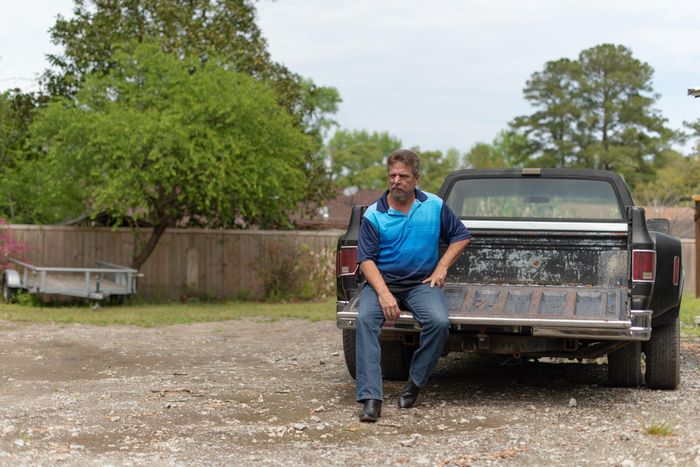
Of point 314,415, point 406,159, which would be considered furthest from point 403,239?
point 314,415

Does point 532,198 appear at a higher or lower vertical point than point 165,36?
lower

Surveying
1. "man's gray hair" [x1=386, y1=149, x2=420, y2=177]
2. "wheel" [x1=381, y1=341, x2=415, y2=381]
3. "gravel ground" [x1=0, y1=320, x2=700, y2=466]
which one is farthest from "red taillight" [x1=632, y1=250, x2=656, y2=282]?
"wheel" [x1=381, y1=341, x2=415, y2=381]

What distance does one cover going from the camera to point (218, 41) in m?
26.0

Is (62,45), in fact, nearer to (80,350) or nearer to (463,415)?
(80,350)

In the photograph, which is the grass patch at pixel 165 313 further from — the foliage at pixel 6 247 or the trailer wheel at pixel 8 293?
the foliage at pixel 6 247

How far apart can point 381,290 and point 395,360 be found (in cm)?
142

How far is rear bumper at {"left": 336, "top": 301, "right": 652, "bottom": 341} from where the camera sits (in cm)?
683

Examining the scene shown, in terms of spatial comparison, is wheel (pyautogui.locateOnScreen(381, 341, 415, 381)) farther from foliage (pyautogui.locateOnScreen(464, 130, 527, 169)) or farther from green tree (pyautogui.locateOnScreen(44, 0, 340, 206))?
foliage (pyautogui.locateOnScreen(464, 130, 527, 169))

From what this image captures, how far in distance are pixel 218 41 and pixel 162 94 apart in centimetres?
629

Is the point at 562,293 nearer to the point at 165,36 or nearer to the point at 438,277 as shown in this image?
the point at 438,277

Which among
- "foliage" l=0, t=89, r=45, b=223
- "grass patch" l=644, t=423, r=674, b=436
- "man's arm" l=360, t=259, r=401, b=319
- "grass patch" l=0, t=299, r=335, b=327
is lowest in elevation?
"grass patch" l=0, t=299, r=335, b=327

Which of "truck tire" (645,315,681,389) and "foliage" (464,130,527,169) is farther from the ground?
"foliage" (464,130,527,169)

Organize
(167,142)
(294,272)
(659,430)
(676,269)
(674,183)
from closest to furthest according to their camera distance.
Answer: (659,430) → (676,269) → (167,142) → (294,272) → (674,183)

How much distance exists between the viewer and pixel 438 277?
721cm
